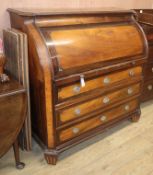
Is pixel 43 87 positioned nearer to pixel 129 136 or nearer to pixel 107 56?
pixel 107 56

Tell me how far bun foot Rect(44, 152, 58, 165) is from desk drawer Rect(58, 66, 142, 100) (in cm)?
49

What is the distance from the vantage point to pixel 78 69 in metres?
1.58

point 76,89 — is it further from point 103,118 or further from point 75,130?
point 103,118

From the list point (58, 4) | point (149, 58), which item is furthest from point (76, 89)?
point (149, 58)

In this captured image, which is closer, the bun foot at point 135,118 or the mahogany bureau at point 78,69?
the mahogany bureau at point 78,69

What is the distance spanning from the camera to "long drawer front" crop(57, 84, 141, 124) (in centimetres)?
169

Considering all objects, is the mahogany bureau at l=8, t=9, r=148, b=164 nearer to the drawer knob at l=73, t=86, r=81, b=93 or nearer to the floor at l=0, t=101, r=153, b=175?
the drawer knob at l=73, t=86, r=81, b=93

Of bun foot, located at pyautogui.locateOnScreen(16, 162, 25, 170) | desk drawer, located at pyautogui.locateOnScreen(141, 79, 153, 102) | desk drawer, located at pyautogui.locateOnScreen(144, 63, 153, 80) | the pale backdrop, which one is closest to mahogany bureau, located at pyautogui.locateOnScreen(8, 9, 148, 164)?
the pale backdrop

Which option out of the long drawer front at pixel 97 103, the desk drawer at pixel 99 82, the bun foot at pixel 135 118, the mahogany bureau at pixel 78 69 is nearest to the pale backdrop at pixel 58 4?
the mahogany bureau at pixel 78 69

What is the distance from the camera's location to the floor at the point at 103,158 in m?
1.73

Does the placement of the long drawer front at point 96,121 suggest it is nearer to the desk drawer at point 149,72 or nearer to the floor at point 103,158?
the floor at point 103,158

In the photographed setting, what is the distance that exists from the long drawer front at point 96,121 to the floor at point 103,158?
0.20m

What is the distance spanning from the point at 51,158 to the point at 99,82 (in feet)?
2.40

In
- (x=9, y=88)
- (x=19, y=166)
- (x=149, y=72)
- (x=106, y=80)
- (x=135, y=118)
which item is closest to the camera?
(x=9, y=88)
